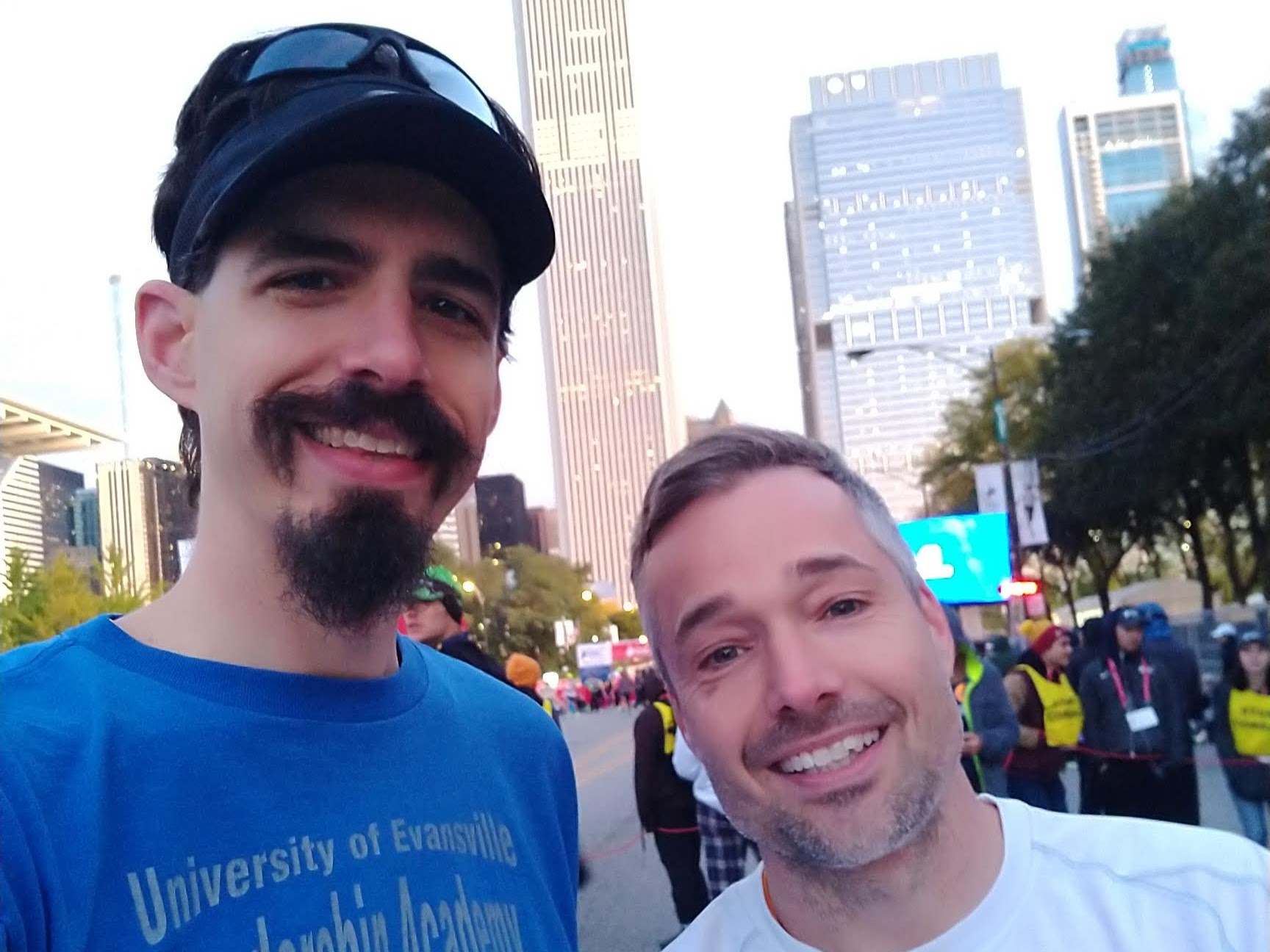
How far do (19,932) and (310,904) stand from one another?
0.96 feet

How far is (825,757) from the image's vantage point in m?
1.56

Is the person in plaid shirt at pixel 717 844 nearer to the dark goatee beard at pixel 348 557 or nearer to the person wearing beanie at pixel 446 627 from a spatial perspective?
the person wearing beanie at pixel 446 627

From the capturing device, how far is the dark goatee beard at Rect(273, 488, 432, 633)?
4.66 ft

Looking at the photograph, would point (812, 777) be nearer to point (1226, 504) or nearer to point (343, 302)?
point (343, 302)

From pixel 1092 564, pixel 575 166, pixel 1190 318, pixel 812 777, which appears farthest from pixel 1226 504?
pixel 575 166

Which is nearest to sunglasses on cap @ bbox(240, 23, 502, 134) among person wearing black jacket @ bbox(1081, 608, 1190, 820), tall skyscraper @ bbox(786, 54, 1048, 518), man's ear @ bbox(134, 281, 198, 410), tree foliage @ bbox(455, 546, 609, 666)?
man's ear @ bbox(134, 281, 198, 410)

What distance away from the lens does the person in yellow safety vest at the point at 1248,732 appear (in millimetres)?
7508

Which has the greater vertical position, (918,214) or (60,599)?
(918,214)

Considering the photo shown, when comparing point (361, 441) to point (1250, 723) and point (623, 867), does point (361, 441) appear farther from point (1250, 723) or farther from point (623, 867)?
point (623, 867)

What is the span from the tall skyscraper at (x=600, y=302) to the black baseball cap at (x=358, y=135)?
12418cm

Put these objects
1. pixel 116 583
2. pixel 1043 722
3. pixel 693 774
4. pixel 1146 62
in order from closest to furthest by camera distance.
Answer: pixel 116 583 < pixel 693 774 < pixel 1043 722 < pixel 1146 62

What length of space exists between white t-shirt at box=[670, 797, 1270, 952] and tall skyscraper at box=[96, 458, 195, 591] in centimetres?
100

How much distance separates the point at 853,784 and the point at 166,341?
109 cm

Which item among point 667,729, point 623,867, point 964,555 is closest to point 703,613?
point 667,729
